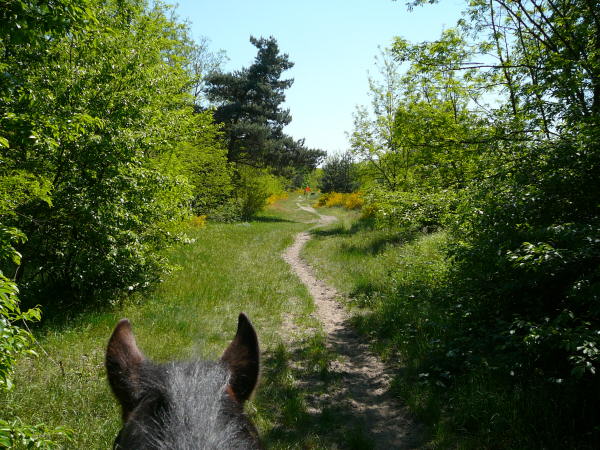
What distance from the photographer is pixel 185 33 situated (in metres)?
17.9

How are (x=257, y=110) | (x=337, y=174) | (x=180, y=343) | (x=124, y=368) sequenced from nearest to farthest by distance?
(x=124, y=368) < (x=180, y=343) < (x=257, y=110) < (x=337, y=174)

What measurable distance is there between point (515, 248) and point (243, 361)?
433cm

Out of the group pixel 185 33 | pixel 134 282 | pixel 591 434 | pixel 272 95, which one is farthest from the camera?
pixel 272 95

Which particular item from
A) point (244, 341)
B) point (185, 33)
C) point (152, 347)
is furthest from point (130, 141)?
point (185, 33)

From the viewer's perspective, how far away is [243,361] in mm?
1677

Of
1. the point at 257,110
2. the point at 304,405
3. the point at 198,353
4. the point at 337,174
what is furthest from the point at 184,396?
the point at 337,174

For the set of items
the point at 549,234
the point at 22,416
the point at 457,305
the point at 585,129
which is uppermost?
the point at 585,129

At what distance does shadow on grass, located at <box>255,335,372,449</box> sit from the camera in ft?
13.9

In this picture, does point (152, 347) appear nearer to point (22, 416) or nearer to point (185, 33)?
point (22, 416)

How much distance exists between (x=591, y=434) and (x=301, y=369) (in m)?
3.84

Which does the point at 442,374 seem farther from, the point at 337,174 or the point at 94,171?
the point at 337,174

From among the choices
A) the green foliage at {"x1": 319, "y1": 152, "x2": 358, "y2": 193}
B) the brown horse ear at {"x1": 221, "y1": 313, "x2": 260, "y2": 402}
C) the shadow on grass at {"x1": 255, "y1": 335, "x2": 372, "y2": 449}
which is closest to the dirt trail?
the shadow on grass at {"x1": 255, "y1": 335, "x2": 372, "y2": 449}

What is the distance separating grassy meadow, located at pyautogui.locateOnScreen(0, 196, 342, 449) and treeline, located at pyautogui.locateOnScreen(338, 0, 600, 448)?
2.06 metres

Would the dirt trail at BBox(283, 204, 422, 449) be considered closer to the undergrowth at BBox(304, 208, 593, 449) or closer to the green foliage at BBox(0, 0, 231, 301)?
the undergrowth at BBox(304, 208, 593, 449)
